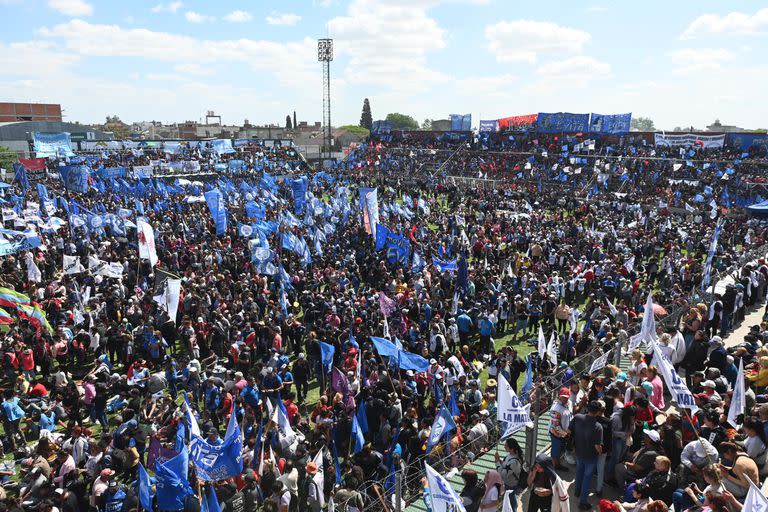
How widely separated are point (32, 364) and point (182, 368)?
10.8 feet

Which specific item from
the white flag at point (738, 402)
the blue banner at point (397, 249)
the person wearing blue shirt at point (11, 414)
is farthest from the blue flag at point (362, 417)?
the blue banner at point (397, 249)

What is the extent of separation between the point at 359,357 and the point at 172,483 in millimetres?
4063

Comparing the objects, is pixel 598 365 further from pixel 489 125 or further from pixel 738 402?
pixel 489 125

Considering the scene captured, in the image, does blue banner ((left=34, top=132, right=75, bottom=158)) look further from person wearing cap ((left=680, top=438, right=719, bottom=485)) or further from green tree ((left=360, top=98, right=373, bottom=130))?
green tree ((left=360, top=98, right=373, bottom=130))

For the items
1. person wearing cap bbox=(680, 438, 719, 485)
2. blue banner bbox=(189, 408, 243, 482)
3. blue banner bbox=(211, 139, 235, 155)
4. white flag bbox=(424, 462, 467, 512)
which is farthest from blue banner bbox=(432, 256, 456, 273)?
blue banner bbox=(211, 139, 235, 155)

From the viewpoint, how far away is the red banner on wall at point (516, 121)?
172 feet

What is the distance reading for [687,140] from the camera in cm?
4234

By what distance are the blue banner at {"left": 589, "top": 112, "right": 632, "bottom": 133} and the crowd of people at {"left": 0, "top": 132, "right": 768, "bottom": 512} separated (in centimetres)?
1976

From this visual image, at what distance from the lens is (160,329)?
1393 centimetres

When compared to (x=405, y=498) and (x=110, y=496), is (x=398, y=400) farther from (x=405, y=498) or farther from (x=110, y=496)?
(x=110, y=496)

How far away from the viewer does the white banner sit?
135 feet

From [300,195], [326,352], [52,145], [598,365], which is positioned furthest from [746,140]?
[52,145]

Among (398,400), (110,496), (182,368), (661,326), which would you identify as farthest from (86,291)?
(661,326)

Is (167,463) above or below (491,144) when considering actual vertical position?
below
